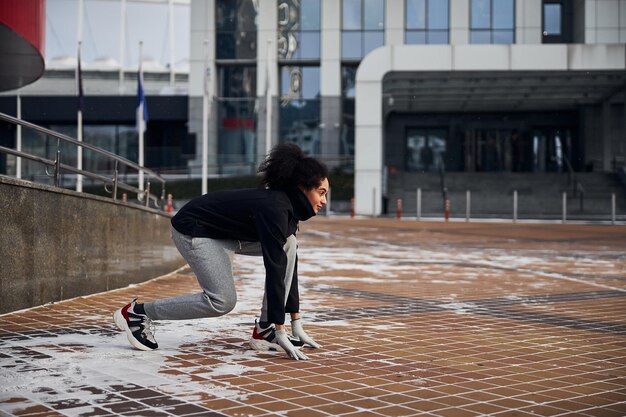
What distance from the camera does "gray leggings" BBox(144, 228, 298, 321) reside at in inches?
217

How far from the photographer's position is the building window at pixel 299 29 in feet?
151

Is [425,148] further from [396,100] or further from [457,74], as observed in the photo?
[457,74]

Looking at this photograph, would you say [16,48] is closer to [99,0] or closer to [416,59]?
[416,59]

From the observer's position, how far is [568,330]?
704 centimetres

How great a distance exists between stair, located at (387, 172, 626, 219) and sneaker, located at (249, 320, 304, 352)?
92.7ft

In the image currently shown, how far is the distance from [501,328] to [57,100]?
152 ft

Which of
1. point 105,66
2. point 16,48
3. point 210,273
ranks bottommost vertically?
point 210,273

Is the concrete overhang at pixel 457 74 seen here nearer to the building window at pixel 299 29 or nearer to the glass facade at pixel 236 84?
the building window at pixel 299 29

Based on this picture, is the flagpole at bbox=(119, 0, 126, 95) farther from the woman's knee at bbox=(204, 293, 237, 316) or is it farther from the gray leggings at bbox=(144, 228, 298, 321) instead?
the woman's knee at bbox=(204, 293, 237, 316)

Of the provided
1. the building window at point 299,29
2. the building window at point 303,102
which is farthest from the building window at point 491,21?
the building window at point 303,102

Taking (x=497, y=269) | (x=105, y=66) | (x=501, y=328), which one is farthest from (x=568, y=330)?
(x=105, y=66)

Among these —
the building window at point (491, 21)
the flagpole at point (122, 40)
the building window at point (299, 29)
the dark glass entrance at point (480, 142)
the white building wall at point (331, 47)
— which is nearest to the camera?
the building window at point (491, 21)

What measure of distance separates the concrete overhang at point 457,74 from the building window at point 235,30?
37.0 ft

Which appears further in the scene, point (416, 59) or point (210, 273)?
point (416, 59)
